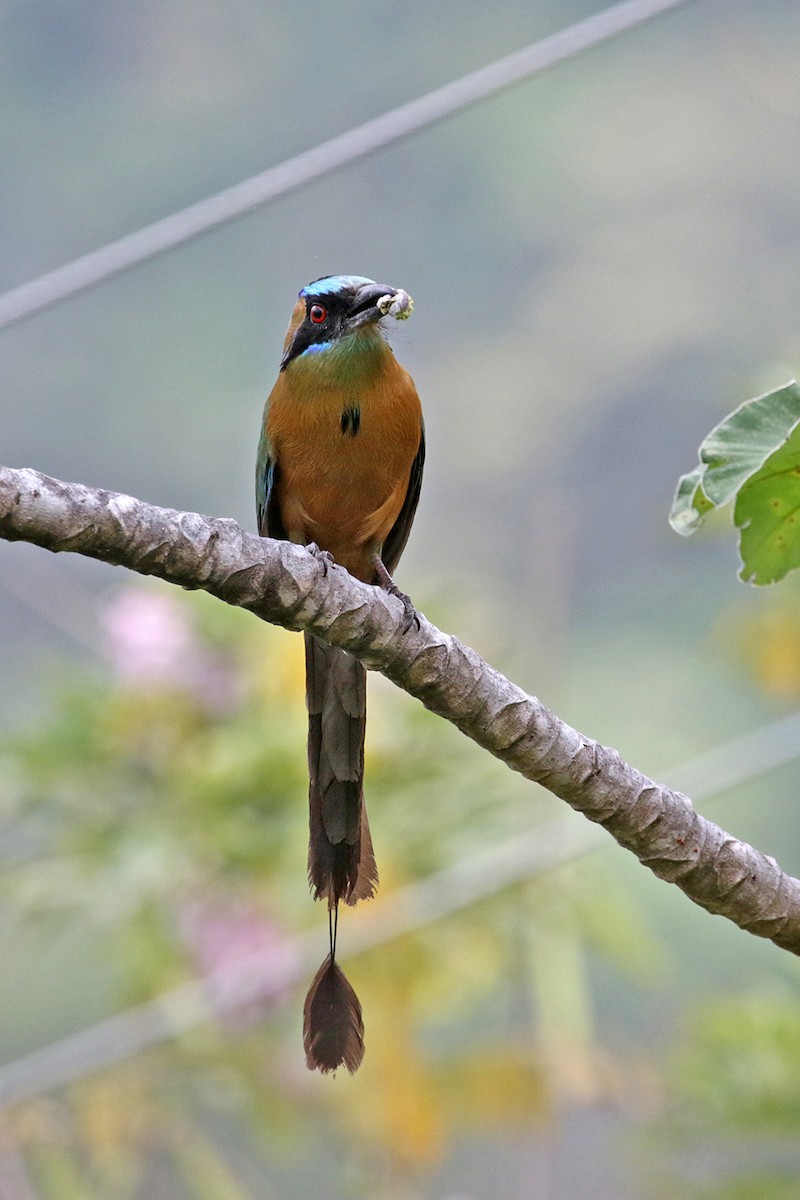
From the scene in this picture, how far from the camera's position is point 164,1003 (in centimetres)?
351

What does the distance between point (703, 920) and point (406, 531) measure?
2.46 metres

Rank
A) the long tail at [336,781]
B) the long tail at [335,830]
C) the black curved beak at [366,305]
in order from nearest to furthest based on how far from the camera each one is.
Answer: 1. the long tail at [335,830]
2. the long tail at [336,781]
3. the black curved beak at [366,305]

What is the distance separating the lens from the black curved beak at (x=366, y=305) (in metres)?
2.65

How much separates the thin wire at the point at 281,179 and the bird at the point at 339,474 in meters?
0.69

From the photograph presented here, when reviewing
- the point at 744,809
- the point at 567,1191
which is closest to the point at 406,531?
the point at 744,809

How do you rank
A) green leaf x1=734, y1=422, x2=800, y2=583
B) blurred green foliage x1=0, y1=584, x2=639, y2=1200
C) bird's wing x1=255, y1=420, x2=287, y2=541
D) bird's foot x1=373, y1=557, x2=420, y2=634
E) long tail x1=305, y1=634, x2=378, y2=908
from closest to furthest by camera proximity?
green leaf x1=734, y1=422, x2=800, y2=583, bird's foot x1=373, y1=557, x2=420, y2=634, long tail x1=305, y1=634, x2=378, y2=908, bird's wing x1=255, y1=420, x2=287, y2=541, blurred green foliage x1=0, y1=584, x2=639, y2=1200

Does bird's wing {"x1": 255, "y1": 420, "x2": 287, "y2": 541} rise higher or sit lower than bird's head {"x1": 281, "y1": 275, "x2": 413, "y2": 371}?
lower

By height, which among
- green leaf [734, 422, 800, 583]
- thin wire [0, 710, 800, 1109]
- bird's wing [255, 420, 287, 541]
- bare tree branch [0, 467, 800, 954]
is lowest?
bare tree branch [0, 467, 800, 954]

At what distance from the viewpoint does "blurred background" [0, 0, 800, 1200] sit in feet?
11.2

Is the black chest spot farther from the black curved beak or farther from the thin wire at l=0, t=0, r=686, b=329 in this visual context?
the thin wire at l=0, t=0, r=686, b=329

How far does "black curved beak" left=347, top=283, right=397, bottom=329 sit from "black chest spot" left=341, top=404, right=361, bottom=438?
15cm

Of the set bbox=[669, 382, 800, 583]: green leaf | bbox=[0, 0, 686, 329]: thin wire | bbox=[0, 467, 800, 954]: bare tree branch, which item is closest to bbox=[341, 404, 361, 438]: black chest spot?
bbox=[0, 467, 800, 954]: bare tree branch

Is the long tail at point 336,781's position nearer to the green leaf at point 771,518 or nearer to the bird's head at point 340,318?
the bird's head at point 340,318

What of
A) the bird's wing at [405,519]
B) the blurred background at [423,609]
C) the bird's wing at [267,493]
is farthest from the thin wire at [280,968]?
the bird's wing at [267,493]
